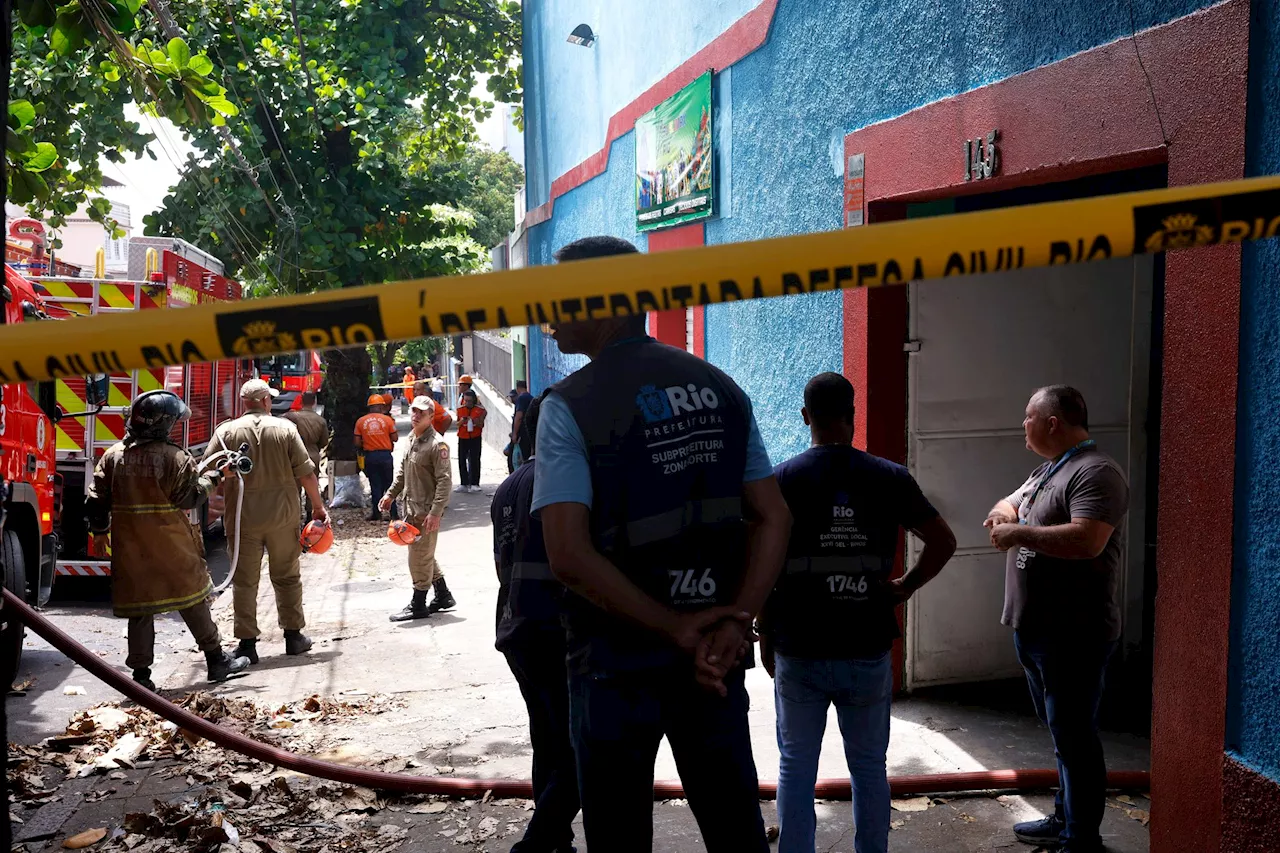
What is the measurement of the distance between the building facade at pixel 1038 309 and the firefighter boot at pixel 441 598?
116 inches

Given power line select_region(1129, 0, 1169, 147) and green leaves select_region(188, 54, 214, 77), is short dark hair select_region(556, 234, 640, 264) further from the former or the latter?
green leaves select_region(188, 54, 214, 77)

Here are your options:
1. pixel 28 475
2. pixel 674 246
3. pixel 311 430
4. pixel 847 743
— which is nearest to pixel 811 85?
pixel 674 246

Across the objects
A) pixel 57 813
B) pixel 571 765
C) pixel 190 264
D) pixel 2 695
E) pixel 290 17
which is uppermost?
pixel 290 17

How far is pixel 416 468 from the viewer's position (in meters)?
9.24

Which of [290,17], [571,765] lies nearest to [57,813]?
[571,765]

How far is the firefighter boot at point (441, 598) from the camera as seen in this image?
9.54m

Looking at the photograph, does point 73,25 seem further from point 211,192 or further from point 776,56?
point 211,192

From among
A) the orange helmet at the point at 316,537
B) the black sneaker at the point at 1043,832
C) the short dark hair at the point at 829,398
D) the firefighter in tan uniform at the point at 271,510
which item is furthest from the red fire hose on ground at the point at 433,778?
the orange helmet at the point at 316,537

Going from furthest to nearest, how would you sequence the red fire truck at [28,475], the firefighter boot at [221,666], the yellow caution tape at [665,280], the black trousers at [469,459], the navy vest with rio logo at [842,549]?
the black trousers at [469,459]
the red fire truck at [28,475]
the firefighter boot at [221,666]
the navy vest with rio logo at [842,549]
the yellow caution tape at [665,280]

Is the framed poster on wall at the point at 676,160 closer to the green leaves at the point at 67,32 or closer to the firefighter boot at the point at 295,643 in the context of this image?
the firefighter boot at the point at 295,643

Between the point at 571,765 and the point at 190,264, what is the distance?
9859 mm

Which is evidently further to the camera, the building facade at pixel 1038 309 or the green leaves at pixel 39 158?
the green leaves at pixel 39 158

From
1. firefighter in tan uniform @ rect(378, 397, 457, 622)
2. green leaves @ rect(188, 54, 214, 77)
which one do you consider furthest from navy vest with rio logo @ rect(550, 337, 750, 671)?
firefighter in tan uniform @ rect(378, 397, 457, 622)

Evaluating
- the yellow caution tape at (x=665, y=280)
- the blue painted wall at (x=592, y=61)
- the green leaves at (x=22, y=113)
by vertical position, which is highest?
the blue painted wall at (x=592, y=61)
